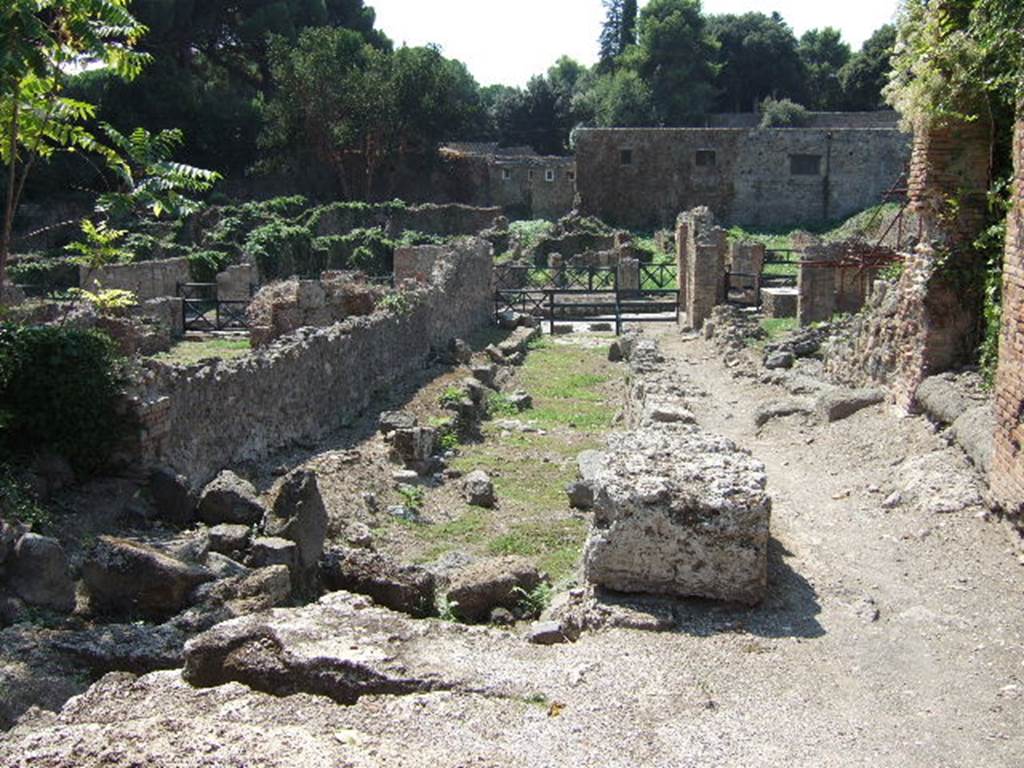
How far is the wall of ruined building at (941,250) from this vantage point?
1155 cm

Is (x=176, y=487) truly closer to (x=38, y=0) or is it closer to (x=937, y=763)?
(x=38, y=0)

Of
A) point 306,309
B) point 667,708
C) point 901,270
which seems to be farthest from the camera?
point 306,309

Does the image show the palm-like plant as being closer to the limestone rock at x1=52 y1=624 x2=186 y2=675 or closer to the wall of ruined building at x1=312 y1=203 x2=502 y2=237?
the limestone rock at x1=52 y1=624 x2=186 y2=675

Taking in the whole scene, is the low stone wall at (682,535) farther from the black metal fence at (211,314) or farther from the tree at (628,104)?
the tree at (628,104)

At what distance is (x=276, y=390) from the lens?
13.8 metres

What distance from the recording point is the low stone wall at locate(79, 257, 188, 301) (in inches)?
1064

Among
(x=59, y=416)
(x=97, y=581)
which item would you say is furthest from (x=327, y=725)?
(x=59, y=416)

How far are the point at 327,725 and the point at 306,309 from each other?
15.8m

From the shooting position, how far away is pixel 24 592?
790 centimetres

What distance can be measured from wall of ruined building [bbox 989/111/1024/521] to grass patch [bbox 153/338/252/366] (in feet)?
49.9

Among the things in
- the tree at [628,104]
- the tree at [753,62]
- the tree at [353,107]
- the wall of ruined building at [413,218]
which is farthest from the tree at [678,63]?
the wall of ruined building at [413,218]

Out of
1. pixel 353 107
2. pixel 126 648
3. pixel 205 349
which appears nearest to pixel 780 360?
pixel 205 349

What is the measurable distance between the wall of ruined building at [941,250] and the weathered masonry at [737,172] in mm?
37298

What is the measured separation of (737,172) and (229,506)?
42.6 metres
